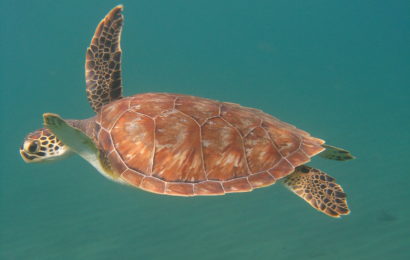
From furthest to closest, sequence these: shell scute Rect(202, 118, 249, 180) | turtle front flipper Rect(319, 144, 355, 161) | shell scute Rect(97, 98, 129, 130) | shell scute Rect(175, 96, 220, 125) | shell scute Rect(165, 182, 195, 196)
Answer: turtle front flipper Rect(319, 144, 355, 161) < shell scute Rect(97, 98, 129, 130) < shell scute Rect(175, 96, 220, 125) < shell scute Rect(202, 118, 249, 180) < shell scute Rect(165, 182, 195, 196)

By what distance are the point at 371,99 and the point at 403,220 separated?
59.6 feet

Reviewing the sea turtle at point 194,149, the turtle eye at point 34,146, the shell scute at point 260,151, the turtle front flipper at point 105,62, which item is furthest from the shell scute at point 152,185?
the turtle front flipper at point 105,62

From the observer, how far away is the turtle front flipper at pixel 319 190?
3219mm

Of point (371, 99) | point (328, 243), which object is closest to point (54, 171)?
point (328, 243)

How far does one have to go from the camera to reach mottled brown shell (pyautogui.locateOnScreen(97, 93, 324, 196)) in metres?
3.17

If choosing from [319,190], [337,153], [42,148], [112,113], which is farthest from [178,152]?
[337,153]

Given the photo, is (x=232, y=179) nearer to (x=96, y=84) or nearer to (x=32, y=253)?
(x=96, y=84)

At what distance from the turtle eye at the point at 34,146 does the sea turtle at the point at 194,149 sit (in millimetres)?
12

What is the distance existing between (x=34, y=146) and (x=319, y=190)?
11.2 feet

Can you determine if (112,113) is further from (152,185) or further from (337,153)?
(337,153)

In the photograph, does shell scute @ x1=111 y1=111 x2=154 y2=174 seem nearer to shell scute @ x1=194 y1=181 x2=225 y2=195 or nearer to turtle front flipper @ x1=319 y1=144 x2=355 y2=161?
shell scute @ x1=194 y1=181 x2=225 y2=195

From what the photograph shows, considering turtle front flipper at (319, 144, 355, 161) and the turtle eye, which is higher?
turtle front flipper at (319, 144, 355, 161)

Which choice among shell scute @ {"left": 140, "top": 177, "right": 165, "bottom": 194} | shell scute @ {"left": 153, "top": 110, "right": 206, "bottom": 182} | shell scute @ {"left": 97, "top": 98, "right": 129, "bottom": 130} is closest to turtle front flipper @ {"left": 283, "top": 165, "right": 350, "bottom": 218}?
shell scute @ {"left": 153, "top": 110, "right": 206, "bottom": 182}

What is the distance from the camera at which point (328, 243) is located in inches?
244
